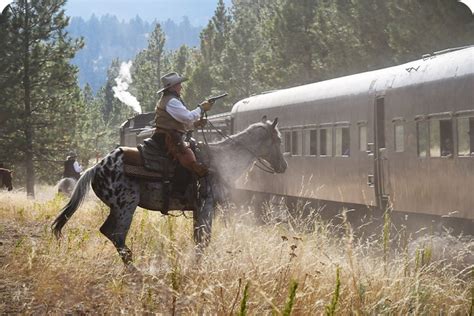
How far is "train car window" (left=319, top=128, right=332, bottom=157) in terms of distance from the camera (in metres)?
16.1

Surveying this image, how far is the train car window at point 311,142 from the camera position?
16.9 metres

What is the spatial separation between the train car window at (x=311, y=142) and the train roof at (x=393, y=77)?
794 mm

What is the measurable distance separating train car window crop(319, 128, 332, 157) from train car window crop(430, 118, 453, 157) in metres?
4.45

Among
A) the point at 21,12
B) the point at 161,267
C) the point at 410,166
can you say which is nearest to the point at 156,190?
the point at 161,267

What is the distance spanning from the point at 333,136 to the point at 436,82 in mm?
4353

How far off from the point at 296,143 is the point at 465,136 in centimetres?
766

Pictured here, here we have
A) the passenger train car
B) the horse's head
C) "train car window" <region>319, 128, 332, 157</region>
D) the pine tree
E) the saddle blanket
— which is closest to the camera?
the saddle blanket

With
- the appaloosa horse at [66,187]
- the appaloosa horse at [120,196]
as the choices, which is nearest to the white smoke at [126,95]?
the appaloosa horse at [66,187]

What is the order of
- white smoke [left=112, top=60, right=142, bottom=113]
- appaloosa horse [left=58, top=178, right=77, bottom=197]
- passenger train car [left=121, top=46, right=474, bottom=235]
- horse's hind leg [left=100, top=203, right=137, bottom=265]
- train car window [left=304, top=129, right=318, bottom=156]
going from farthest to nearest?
white smoke [left=112, top=60, right=142, bottom=113], appaloosa horse [left=58, top=178, right=77, bottom=197], train car window [left=304, top=129, right=318, bottom=156], passenger train car [left=121, top=46, right=474, bottom=235], horse's hind leg [left=100, top=203, right=137, bottom=265]

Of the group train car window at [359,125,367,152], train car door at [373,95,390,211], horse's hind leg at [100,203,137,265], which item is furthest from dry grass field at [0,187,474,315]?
train car window at [359,125,367,152]

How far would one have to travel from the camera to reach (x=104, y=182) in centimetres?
870

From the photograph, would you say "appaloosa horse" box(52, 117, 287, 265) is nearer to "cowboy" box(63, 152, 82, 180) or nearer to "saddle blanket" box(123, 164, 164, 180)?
"saddle blanket" box(123, 164, 164, 180)

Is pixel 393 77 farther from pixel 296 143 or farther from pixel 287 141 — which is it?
pixel 287 141

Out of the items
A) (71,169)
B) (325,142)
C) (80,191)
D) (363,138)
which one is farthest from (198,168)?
(71,169)
